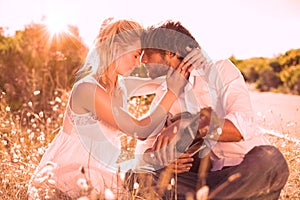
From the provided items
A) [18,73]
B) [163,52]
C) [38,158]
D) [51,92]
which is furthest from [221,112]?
[18,73]

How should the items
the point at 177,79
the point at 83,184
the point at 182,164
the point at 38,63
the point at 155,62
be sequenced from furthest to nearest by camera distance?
the point at 38,63 → the point at 155,62 → the point at 177,79 → the point at 182,164 → the point at 83,184

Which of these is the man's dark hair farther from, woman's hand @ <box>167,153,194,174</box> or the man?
woman's hand @ <box>167,153,194,174</box>

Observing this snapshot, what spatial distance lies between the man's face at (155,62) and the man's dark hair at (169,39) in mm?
27

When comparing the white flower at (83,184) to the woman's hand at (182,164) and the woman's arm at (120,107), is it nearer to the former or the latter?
the woman's hand at (182,164)

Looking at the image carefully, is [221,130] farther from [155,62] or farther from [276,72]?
[276,72]

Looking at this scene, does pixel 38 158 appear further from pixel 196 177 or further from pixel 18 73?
pixel 18 73

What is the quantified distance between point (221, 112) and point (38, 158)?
5.65 ft

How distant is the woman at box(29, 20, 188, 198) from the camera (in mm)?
3533

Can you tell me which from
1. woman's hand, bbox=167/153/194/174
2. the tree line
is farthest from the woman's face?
the tree line

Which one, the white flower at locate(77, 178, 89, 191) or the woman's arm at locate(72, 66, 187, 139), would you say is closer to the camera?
the white flower at locate(77, 178, 89, 191)

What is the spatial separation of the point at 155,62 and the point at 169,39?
176 millimetres

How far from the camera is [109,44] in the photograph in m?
3.66

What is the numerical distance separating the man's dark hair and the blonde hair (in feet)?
0.25

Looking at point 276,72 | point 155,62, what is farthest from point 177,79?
point 276,72
